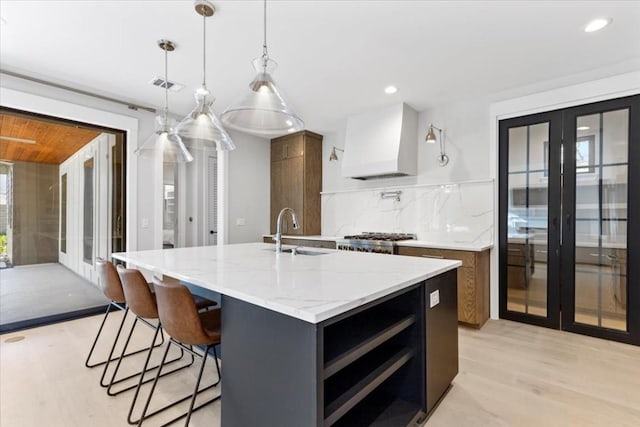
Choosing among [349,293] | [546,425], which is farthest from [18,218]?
[546,425]

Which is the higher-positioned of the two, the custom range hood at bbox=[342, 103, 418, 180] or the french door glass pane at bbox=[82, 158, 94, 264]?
the custom range hood at bbox=[342, 103, 418, 180]

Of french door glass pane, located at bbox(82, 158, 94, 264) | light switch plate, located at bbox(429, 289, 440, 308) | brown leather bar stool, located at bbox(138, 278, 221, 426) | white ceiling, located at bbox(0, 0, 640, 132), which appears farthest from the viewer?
french door glass pane, located at bbox(82, 158, 94, 264)

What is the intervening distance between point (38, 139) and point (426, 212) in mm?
4583

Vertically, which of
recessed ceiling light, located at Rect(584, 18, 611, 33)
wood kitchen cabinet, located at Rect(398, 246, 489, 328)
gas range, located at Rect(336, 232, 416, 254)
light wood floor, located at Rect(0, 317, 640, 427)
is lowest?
light wood floor, located at Rect(0, 317, 640, 427)

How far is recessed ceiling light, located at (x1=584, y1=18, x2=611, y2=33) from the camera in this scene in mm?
2236

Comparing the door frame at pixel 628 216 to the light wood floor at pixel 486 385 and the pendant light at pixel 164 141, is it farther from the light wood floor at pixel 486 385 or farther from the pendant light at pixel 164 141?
the pendant light at pixel 164 141

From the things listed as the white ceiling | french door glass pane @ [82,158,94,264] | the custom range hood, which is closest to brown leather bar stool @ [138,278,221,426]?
the white ceiling

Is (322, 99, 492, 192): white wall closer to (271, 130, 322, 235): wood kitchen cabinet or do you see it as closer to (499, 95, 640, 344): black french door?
(499, 95, 640, 344): black french door

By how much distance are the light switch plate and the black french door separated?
2.13 meters

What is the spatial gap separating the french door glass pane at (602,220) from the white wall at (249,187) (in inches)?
161

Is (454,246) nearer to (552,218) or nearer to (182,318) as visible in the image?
(552,218)

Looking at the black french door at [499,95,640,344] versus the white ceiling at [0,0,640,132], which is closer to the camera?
the white ceiling at [0,0,640,132]

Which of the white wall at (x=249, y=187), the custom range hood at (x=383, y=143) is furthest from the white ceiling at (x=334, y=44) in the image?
the white wall at (x=249, y=187)

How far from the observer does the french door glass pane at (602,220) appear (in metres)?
2.95
